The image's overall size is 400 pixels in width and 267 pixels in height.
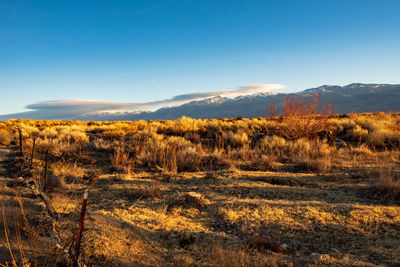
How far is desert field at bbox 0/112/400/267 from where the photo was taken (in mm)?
2621

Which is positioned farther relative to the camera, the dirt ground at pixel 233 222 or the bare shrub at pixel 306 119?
the bare shrub at pixel 306 119

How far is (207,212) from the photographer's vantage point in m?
4.14

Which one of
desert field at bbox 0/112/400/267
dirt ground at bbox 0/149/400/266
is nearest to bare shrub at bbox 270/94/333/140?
desert field at bbox 0/112/400/267

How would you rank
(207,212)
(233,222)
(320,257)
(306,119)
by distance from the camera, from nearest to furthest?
1. (320,257)
2. (233,222)
3. (207,212)
4. (306,119)

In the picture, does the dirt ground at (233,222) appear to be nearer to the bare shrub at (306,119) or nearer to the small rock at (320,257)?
the small rock at (320,257)

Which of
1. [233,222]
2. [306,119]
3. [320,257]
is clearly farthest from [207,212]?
[306,119]

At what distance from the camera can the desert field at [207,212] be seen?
262 centimetres

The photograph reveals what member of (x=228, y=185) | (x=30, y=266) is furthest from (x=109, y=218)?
(x=228, y=185)

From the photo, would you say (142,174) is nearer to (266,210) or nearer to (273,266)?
(266,210)

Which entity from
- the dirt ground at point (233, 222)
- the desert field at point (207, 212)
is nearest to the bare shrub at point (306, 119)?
the desert field at point (207, 212)

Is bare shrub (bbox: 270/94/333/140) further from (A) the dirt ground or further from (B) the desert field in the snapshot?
(A) the dirt ground

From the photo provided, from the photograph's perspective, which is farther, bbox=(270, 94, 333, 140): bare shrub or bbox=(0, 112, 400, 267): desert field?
bbox=(270, 94, 333, 140): bare shrub

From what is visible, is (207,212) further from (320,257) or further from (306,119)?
(306,119)

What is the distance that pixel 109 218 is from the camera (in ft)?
11.5
